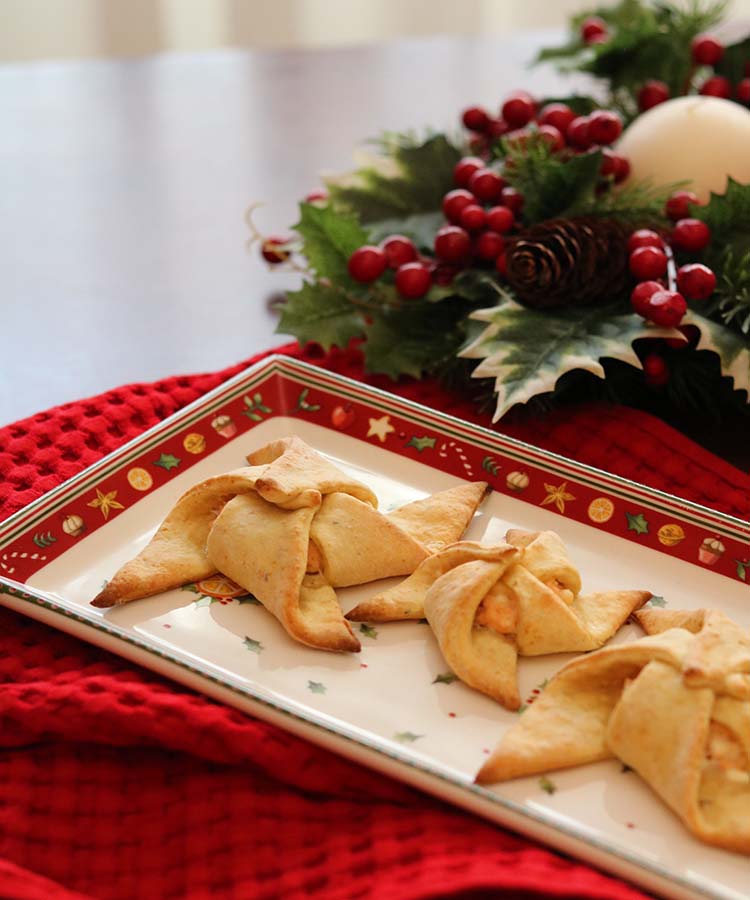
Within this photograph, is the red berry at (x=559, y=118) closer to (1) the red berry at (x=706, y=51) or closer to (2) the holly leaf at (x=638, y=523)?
(1) the red berry at (x=706, y=51)

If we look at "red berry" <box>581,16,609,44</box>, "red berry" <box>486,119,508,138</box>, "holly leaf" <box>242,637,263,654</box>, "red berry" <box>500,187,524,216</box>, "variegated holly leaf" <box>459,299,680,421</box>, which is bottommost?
"holly leaf" <box>242,637,263,654</box>

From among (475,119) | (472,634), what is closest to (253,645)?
(472,634)

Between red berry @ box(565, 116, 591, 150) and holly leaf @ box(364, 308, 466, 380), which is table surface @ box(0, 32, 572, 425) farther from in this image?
red berry @ box(565, 116, 591, 150)

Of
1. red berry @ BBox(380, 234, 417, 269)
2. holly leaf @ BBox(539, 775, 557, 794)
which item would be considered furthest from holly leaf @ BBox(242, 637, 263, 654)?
red berry @ BBox(380, 234, 417, 269)

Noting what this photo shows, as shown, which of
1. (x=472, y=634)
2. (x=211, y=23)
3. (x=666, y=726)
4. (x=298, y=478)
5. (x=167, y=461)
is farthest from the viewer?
(x=211, y=23)

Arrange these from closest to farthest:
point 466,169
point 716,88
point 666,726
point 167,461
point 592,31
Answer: point 666,726 < point 167,461 < point 466,169 < point 716,88 < point 592,31

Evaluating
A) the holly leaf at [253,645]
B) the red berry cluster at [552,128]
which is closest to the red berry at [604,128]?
the red berry cluster at [552,128]

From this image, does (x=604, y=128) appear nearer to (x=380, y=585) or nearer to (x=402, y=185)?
(x=402, y=185)
